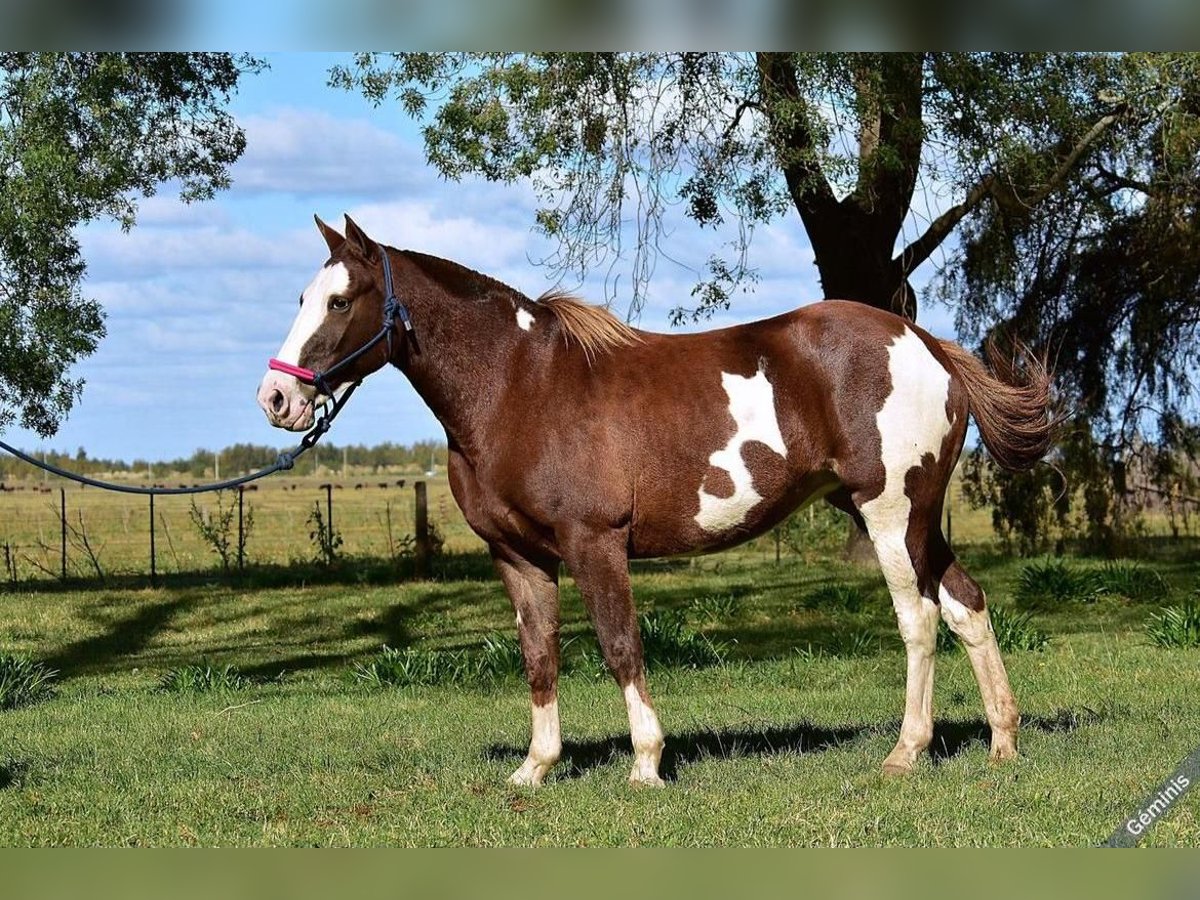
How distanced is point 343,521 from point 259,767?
26.2 metres

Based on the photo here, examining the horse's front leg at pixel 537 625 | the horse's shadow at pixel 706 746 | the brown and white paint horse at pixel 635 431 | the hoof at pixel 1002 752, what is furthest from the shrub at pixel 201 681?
the hoof at pixel 1002 752

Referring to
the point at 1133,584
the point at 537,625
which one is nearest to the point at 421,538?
the point at 1133,584

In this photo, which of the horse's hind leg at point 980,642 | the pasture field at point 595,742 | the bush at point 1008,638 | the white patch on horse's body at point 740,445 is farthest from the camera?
the bush at point 1008,638

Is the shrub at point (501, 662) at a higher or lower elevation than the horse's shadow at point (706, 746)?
higher

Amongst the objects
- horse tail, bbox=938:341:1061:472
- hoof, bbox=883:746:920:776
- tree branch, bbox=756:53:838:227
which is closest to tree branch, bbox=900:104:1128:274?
tree branch, bbox=756:53:838:227

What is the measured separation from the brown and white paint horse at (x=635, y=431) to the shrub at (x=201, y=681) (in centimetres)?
417

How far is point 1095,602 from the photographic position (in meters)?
13.5

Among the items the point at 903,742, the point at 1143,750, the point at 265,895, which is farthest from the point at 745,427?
the point at 265,895

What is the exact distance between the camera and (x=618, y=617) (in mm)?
5789

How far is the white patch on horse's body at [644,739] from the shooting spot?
579 cm

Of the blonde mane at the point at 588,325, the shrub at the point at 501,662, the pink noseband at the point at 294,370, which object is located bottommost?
the shrub at the point at 501,662

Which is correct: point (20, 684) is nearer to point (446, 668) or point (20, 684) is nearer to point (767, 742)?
point (446, 668)

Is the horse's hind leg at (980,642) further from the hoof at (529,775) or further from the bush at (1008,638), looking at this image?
the bush at (1008,638)

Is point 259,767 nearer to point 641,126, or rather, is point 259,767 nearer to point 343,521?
point 641,126
